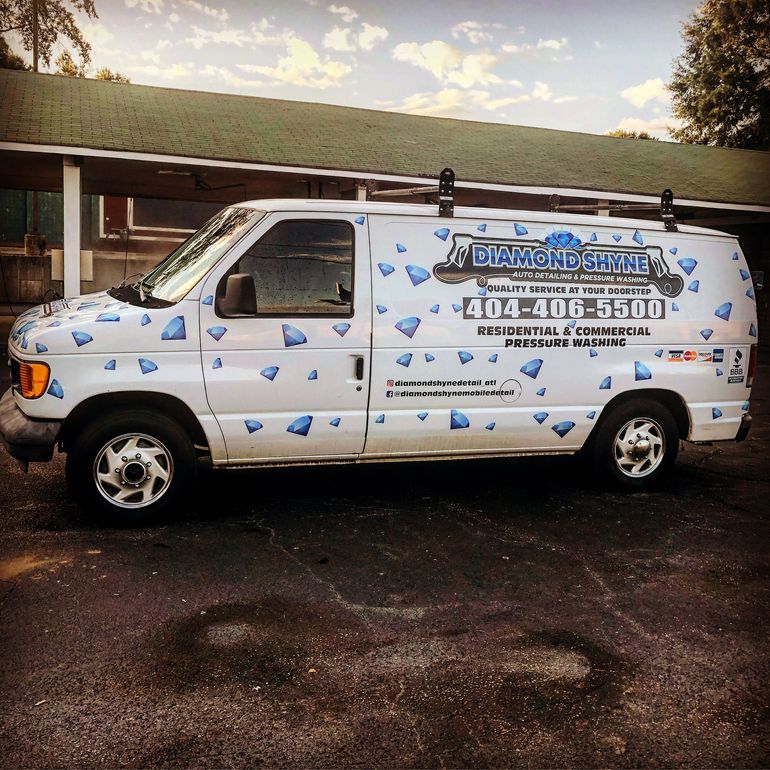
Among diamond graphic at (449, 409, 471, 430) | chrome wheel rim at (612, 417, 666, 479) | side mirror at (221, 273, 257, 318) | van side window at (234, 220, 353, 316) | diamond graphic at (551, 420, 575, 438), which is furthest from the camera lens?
chrome wheel rim at (612, 417, 666, 479)

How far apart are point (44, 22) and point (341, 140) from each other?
32030 millimetres

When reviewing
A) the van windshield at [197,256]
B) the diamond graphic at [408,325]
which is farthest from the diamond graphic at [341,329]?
the van windshield at [197,256]

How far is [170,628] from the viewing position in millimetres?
4082

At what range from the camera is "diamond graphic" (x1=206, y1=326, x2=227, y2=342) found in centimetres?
538

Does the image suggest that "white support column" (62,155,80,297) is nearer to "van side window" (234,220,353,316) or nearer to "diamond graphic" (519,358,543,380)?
"van side window" (234,220,353,316)

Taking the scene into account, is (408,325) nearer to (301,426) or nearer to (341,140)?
(301,426)

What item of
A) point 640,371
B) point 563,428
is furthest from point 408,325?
point 640,371

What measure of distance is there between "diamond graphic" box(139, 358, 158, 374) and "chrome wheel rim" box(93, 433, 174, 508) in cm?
44

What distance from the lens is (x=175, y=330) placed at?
5.32 metres

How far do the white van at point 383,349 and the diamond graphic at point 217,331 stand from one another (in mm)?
14

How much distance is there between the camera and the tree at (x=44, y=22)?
39.0m

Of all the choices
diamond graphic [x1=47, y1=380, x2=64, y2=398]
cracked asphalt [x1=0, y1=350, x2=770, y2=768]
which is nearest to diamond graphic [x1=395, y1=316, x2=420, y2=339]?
→ cracked asphalt [x1=0, y1=350, x2=770, y2=768]

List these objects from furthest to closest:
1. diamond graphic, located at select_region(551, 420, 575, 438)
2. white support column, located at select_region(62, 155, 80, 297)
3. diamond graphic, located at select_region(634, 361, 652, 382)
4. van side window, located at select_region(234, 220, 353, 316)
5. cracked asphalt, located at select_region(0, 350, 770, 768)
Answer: white support column, located at select_region(62, 155, 80, 297) < diamond graphic, located at select_region(634, 361, 652, 382) < diamond graphic, located at select_region(551, 420, 575, 438) < van side window, located at select_region(234, 220, 353, 316) < cracked asphalt, located at select_region(0, 350, 770, 768)

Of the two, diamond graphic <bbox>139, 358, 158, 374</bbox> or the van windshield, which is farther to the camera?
the van windshield
